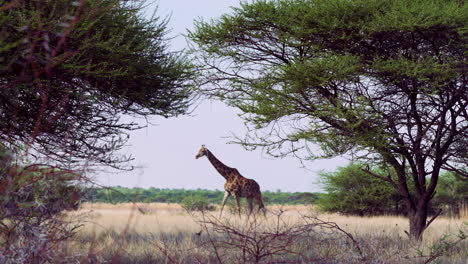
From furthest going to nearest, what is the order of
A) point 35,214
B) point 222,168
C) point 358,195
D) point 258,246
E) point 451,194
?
1. point 451,194
2. point 358,195
3. point 222,168
4. point 35,214
5. point 258,246

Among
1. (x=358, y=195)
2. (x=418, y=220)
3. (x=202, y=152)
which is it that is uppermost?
(x=202, y=152)

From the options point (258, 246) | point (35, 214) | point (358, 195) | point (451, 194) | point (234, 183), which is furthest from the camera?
point (451, 194)

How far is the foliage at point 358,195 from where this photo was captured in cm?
2111

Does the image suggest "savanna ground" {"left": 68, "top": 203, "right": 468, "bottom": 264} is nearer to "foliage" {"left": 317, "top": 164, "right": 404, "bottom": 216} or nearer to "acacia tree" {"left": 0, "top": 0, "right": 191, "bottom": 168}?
"acacia tree" {"left": 0, "top": 0, "right": 191, "bottom": 168}

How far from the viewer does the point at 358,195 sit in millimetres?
21266

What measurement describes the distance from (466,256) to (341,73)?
4201mm

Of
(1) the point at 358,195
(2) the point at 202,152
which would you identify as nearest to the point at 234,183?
(2) the point at 202,152

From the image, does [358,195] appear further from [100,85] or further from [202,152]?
[100,85]

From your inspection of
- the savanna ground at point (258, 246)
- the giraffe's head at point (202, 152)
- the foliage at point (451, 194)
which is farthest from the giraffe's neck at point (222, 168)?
the foliage at point (451, 194)

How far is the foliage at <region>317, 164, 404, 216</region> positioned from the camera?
69.3 feet

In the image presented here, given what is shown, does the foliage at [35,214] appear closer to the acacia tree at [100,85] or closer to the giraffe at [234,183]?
the acacia tree at [100,85]

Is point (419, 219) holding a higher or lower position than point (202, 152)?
lower

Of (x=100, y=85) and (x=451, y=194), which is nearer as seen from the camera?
(x=100, y=85)

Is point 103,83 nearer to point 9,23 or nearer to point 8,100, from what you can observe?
point 8,100
